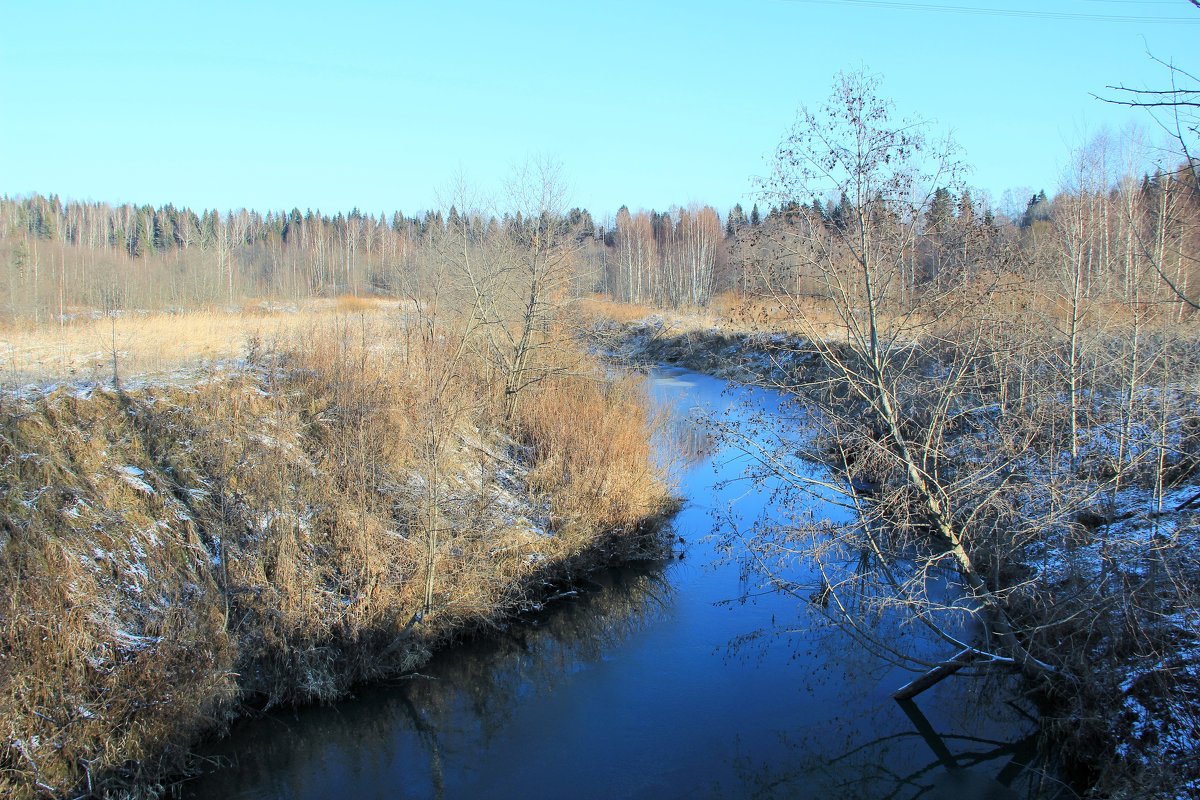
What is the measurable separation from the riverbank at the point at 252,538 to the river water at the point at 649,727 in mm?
651

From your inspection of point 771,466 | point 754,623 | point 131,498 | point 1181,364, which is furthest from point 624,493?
point 1181,364

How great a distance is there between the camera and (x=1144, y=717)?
712cm

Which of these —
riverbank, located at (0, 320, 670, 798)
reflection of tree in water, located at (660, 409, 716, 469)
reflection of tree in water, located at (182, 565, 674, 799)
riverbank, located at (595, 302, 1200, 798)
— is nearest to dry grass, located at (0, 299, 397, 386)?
riverbank, located at (0, 320, 670, 798)

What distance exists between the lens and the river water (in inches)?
310

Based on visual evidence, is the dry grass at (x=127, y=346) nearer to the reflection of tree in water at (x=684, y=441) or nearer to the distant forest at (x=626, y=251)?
the distant forest at (x=626, y=251)

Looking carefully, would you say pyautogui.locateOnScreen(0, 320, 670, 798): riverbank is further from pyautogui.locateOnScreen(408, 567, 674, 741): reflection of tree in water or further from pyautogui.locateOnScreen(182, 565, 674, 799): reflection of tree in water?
pyautogui.locateOnScreen(408, 567, 674, 741): reflection of tree in water

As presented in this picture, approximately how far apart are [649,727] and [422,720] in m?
2.77

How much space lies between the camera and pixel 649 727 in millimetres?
8852

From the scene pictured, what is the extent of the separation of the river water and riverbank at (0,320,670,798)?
2.13 feet

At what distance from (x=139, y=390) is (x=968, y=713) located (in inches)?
507

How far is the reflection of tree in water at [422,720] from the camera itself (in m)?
8.02

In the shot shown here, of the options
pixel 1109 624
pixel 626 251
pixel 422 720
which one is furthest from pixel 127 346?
pixel 626 251

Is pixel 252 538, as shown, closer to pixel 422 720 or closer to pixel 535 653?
pixel 422 720

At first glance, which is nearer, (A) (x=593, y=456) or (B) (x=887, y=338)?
(B) (x=887, y=338)
